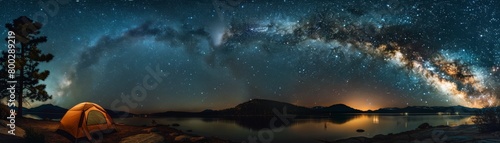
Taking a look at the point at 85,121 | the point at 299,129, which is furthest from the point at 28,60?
the point at 299,129

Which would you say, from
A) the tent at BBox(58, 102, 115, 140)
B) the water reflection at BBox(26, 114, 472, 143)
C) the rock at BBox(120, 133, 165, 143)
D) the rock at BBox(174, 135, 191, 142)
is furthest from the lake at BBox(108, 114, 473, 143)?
the tent at BBox(58, 102, 115, 140)

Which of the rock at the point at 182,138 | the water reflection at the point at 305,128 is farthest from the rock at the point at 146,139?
the water reflection at the point at 305,128

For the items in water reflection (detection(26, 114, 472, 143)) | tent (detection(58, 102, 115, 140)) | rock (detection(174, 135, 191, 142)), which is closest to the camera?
rock (detection(174, 135, 191, 142))

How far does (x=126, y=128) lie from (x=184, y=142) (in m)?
8.12

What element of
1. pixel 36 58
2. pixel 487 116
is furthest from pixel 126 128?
pixel 487 116

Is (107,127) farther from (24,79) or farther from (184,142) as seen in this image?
(24,79)

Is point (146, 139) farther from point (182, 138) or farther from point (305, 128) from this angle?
point (305, 128)

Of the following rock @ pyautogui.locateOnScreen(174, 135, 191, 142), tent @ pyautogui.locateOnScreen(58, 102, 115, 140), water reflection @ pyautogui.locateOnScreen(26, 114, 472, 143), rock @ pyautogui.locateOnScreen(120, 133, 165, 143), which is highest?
tent @ pyautogui.locateOnScreen(58, 102, 115, 140)

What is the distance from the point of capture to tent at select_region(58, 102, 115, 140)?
1833cm

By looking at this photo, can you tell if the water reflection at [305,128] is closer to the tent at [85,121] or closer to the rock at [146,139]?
the rock at [146,139]

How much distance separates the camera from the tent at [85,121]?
18.3m

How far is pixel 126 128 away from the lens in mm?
23297

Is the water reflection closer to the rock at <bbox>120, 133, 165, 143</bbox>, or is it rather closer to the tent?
the rock at <bbox>120, 133, 165, 143</bbox>

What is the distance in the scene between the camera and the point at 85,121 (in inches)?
741
